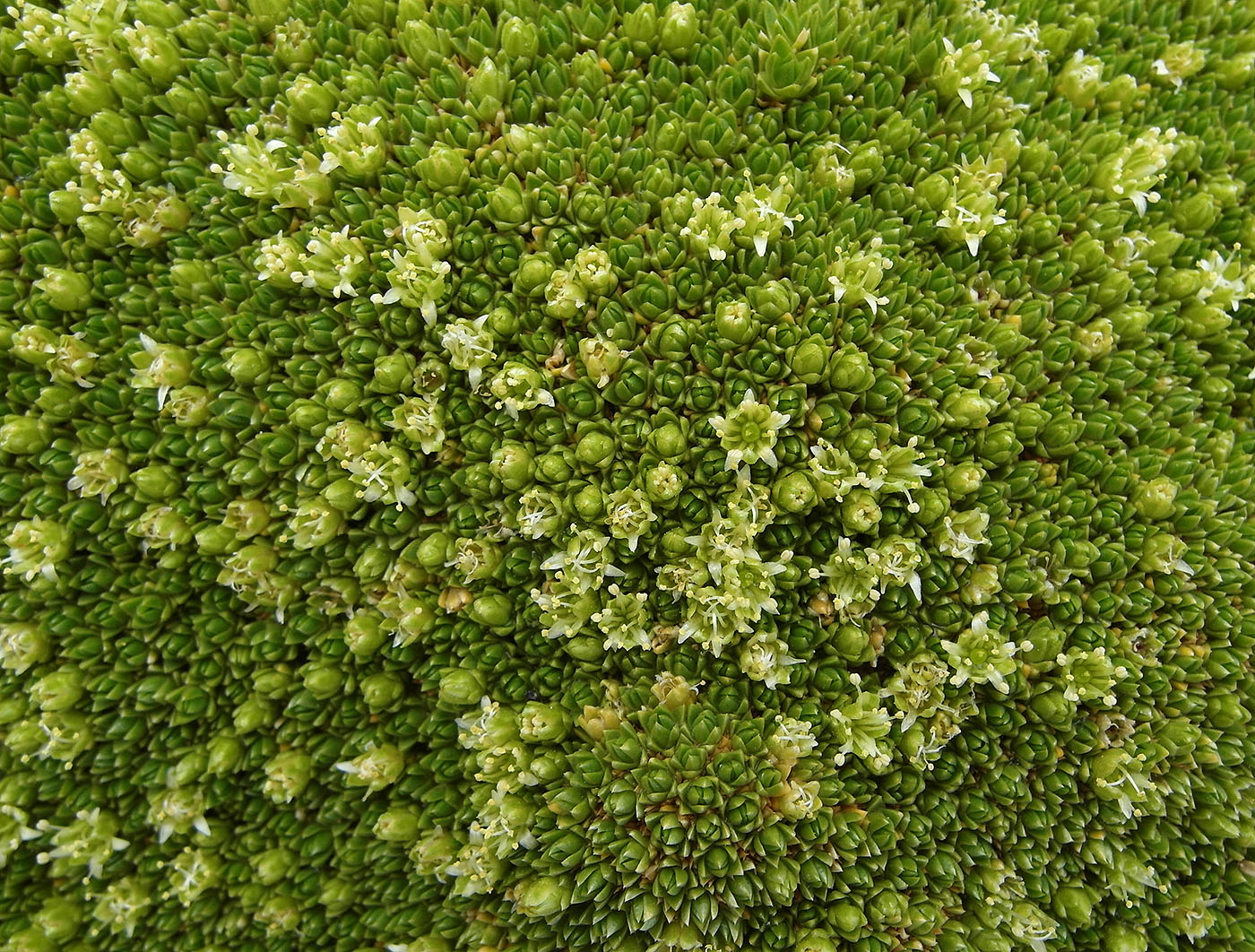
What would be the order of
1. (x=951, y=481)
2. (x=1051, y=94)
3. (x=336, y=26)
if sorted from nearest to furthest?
(x=951, y=481), (x=336, y=26), (x=1051, y=94)

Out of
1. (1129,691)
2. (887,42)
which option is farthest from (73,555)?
(1129,691)

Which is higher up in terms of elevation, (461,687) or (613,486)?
(613,486)

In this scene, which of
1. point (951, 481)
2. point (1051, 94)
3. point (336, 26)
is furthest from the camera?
point (1051, 94)

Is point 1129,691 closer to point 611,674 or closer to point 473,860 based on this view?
point 611,674

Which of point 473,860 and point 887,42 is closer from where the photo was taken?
point 473,860

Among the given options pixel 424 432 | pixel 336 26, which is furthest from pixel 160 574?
pixel 336 26

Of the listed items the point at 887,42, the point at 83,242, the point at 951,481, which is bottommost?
the point at 83,242

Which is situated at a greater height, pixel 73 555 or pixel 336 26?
pixel 336 26

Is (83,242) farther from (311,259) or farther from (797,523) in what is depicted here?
(797,523)
